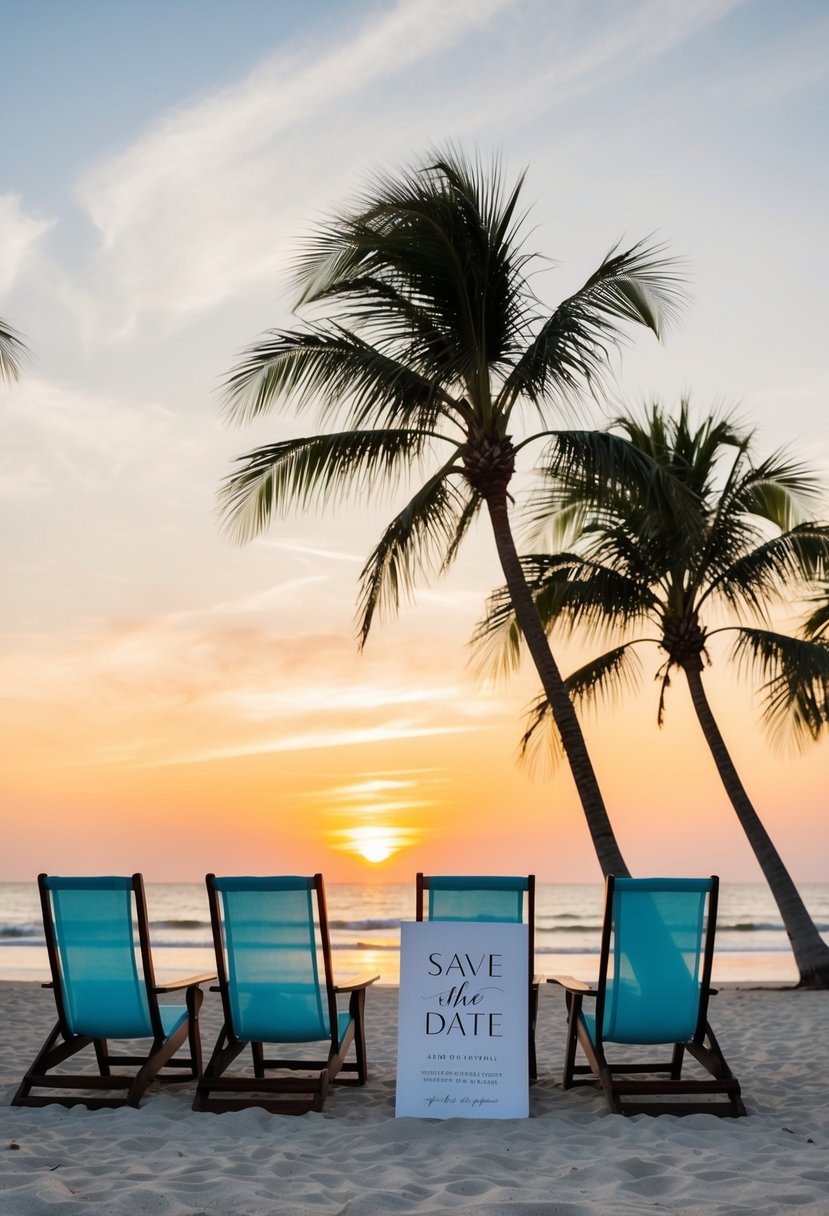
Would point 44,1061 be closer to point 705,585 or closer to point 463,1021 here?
point 463,1021

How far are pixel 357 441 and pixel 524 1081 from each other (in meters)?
5.69

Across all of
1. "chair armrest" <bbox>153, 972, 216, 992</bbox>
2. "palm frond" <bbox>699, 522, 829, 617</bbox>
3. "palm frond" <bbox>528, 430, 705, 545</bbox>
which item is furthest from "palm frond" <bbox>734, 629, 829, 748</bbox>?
"chair armrest" <bbox>153, 972, 216, 992</bbox>

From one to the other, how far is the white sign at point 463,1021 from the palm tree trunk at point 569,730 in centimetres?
417

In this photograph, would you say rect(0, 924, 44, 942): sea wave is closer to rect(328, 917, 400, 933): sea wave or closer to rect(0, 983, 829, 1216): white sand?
rect(328, 917, 400, 933): sea wave

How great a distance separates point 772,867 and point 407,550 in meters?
5.71

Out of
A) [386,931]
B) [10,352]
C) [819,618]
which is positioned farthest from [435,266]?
[386,931]

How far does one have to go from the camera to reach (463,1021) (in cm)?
413

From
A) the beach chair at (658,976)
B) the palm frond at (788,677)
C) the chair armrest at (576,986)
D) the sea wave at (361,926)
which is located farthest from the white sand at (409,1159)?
the sea wave at (361,926)

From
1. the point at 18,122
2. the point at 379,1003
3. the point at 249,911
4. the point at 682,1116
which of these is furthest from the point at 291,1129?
the point at 18,122

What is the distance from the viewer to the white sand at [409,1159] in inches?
108

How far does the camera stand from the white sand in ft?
8.99

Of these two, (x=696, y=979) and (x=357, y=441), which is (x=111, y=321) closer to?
(x=357, y=441)

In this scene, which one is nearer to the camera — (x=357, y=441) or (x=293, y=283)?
(x=357, y=441)

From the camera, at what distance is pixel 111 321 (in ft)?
35.6
